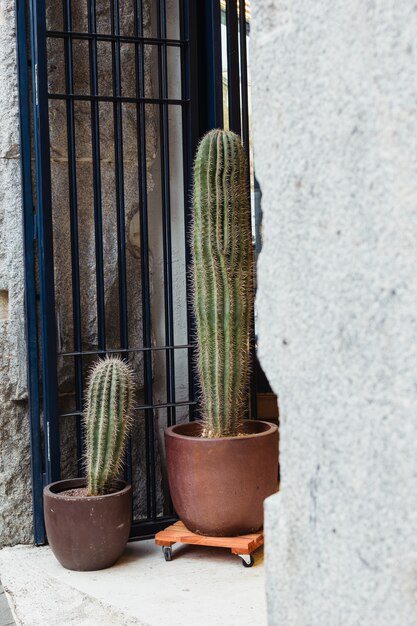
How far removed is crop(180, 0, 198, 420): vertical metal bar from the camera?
337cm

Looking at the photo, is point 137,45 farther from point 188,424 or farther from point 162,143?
point 188,424

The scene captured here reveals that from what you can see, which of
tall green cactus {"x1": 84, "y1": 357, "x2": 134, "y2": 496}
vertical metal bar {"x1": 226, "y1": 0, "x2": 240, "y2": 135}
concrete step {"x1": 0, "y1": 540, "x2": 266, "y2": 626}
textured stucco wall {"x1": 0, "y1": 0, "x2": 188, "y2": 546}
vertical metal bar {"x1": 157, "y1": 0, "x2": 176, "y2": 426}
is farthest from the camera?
vertical metal bar {"x1": 226, "y1": 0, "x2": 240, "y2": 135}

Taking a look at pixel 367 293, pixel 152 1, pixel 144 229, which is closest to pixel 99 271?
pixel 144 229

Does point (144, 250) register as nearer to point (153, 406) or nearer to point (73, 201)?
point (73, 201)

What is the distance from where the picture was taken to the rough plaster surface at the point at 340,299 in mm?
959

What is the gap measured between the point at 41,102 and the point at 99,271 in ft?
2.33

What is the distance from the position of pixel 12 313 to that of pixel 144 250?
608 millimetres

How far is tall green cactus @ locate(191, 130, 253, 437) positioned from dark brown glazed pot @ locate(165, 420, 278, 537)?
0.34 ft

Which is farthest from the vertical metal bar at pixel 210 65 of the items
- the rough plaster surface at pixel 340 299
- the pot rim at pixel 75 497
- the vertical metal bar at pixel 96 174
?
the rough plaster surface at pixel 340 299

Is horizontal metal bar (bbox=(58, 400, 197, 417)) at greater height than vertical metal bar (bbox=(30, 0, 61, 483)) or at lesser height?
lesser

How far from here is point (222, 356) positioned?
2865 millimetres

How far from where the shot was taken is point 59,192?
330 cm

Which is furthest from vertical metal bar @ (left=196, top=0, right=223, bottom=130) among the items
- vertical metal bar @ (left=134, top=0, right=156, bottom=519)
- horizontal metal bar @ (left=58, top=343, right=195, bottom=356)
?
horizontal metal bar @ (left=58, top=343, right=195, bottom=356)

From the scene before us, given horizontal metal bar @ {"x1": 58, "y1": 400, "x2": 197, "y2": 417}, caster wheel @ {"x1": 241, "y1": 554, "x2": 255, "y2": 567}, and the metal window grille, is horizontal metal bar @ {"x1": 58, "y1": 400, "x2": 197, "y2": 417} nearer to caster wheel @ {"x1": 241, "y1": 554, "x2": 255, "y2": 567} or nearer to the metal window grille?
the metal window grille
